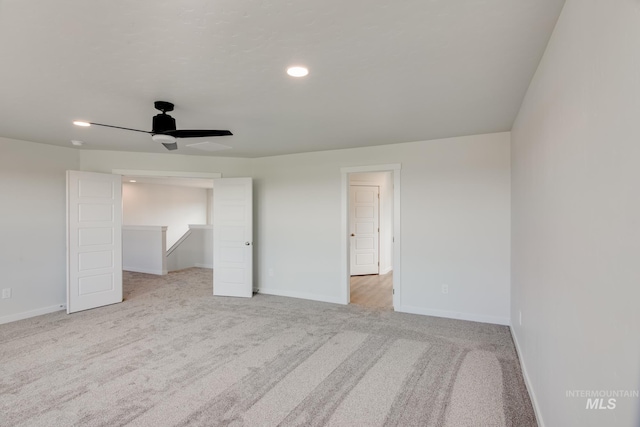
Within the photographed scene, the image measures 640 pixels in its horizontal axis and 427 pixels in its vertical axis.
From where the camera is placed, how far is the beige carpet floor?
2.27m

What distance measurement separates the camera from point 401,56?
2.04 m

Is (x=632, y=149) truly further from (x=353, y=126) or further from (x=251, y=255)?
(x=251, y=255)

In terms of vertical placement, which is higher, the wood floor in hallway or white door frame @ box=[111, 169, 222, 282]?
white door frame @ box=[111, 169, 222, 282]

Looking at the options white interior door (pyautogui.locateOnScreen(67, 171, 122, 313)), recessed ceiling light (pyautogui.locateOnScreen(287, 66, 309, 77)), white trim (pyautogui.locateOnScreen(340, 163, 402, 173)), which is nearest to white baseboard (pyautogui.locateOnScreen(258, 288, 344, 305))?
white trim (pyautogui.locateOnScreen(340, 163, 402, 173))

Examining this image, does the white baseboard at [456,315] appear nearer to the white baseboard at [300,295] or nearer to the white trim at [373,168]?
the white baseboard at [300,295]

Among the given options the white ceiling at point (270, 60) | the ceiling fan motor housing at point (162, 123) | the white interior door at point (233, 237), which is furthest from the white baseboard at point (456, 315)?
the ceiling fan motor housing at point (162, 123)

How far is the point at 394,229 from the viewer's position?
4609 mm

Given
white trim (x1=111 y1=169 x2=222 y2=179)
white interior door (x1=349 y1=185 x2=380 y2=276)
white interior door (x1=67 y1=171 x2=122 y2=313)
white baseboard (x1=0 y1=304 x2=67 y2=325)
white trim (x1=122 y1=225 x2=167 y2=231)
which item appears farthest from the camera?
white trim (x1=122 y1=225 x2=167 y2=231)

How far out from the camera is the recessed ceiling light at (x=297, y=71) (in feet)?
7.22

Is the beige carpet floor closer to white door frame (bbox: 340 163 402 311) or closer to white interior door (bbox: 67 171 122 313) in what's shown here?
white interior door (bbox: 67 171 122 313)

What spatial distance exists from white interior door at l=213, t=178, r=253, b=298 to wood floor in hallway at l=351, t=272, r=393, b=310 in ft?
5.87

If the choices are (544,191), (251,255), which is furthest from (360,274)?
(544,191)

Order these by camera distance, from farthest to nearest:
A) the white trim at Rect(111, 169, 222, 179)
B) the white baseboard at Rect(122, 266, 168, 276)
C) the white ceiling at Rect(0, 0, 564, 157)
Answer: the white baseboard at Rect(122, 266, 168, 276) → the white trim at Rect(111, 169, 222, 179) → the white ceiling at Rect(0, 0, 564, 157)

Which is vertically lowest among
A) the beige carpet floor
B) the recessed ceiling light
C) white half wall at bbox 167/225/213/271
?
the beige carpet floor
